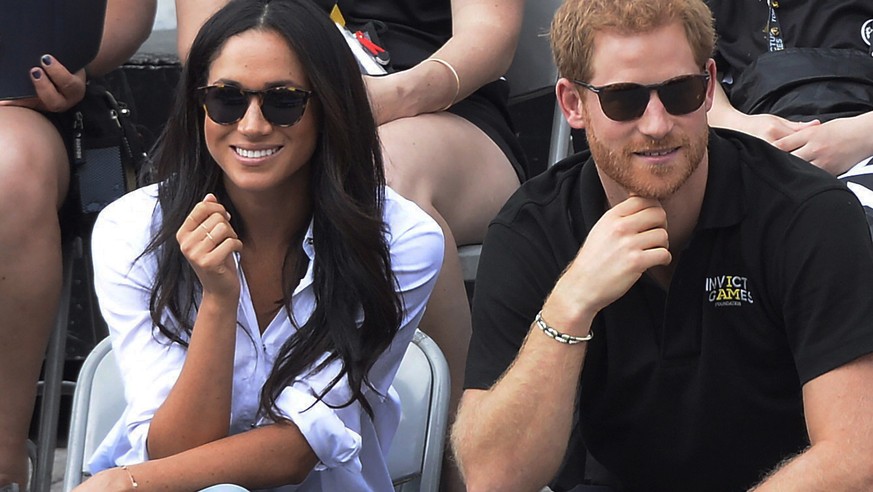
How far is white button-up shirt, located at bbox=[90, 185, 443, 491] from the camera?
243 cm

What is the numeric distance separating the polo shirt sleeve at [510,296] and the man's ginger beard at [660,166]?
0.20 metres

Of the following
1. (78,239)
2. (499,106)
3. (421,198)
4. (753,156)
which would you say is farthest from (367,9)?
(753,156)

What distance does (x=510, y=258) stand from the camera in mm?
2402

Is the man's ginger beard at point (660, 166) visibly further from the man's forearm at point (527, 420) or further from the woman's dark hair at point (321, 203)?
the woman's dark hair at point (321, 203)

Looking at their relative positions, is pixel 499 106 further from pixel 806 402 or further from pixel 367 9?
pixel 806 402

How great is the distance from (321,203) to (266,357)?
308 mm

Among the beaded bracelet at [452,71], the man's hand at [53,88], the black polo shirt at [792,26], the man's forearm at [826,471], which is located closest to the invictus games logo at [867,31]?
the black polo shirt at [792,26]

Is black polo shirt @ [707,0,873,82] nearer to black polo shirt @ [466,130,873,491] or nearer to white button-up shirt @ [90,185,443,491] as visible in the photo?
black polo shirt @ [466,130,873,491]

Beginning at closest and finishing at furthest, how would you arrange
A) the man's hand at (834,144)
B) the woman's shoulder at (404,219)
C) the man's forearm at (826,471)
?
the man's forearm at (826,471), the woman's shoulder at (404,219), the man's hand at (834,144)

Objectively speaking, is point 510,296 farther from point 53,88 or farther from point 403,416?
point 53,88

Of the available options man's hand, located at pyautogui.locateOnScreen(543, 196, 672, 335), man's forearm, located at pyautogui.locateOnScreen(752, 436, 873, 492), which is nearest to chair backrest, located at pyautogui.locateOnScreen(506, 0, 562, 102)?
man's hand, located at pyautogui.locateOnScreen(543, 196, 672, 335)

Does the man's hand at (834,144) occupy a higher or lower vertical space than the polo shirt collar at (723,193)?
lower

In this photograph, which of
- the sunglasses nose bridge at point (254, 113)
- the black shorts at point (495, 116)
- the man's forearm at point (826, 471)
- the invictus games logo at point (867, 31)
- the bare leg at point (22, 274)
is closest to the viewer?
the man's forearm at point (826, 471)

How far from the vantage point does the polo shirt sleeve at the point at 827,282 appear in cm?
216
